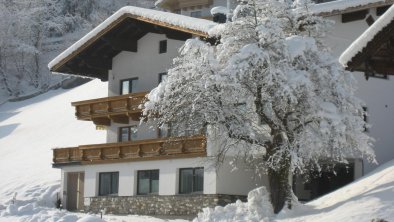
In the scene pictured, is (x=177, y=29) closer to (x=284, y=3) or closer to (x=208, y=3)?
(x=284, y=3)

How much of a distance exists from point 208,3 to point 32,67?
4126 centimetres

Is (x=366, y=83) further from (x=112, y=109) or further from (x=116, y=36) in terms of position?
(x=116, y=36)

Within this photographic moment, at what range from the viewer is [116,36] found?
34125 millimetres

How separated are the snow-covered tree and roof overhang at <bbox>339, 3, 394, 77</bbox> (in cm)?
372

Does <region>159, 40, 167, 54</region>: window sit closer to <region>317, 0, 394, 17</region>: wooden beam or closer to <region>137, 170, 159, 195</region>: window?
<region>137, 170, 159, 195</region>: window

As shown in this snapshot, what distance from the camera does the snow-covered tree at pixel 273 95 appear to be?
2131 cm

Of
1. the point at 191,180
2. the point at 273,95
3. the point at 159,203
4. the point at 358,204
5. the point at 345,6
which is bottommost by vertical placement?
the point at 159,203

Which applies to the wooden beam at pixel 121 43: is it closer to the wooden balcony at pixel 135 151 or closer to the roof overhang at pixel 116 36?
the roof overhang at pixel 116 36

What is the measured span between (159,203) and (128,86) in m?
7.21

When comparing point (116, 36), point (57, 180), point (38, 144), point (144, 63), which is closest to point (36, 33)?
point (38, 144)

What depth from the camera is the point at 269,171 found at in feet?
73.8

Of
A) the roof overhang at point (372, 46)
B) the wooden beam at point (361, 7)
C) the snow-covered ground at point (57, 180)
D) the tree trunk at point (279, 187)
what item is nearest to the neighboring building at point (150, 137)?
the wooden beam at point (361, 7)

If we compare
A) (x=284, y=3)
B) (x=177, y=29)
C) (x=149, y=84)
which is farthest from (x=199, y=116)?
(x=149, y=84)

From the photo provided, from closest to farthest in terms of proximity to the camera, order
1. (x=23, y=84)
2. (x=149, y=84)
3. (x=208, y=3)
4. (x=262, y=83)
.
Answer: (x=262, y=83) → (x=149, y=84) → (x=208, y=3) → (x=23, y=84)
